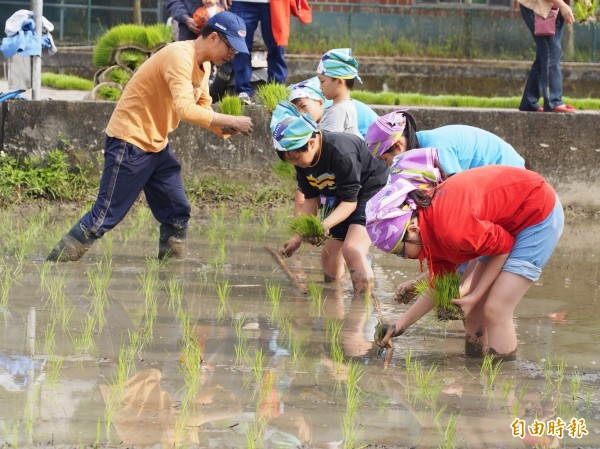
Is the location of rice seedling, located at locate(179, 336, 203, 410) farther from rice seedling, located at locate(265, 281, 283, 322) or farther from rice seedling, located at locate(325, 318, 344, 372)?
rice seedling, located at locate(265, 281, 283, 322)

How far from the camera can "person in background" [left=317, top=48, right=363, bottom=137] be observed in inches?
269

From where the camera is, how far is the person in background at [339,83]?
6828 millimetres

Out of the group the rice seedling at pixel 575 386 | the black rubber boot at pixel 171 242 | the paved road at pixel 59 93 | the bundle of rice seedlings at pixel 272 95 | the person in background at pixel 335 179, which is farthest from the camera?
the paved road at pixel 59 93

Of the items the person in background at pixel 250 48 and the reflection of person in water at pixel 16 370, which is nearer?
the reflection of person in water at pixel 16 370

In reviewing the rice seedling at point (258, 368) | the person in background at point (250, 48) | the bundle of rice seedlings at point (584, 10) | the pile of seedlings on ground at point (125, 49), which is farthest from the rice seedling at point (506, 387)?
the pile of seedlings on ground at point (125, 49)

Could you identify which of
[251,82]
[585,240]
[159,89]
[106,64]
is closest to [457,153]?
[159,89]

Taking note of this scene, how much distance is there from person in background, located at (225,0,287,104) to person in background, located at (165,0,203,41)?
28 centimetres

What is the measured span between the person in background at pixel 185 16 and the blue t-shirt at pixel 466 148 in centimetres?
396

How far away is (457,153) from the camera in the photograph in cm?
552

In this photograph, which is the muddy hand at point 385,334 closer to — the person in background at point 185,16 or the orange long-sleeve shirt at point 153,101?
the orange long-sleeve shirt at point 153,101

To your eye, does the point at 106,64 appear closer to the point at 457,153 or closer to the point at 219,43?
the point at 219,43

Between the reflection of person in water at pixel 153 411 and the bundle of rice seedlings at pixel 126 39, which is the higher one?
the bundle of rice seedlings at pixel 126 39

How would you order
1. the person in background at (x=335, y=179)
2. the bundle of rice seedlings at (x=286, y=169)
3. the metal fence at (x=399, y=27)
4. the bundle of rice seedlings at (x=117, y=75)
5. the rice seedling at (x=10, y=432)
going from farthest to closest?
1. the metal fence at (x=399, y=27)
2. the bundle of rice seedlings at (x=117, y=75)
3. the bundle of rice seedlings at (x=286, y=169)
4. the person in background at (x=335, y=179)
5. the rice seedling at (x=10, y=432)

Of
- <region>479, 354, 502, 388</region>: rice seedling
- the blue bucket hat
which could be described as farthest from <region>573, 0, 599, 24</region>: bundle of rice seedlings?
<region>479, 354, 502, 388</region>: rice seedling
